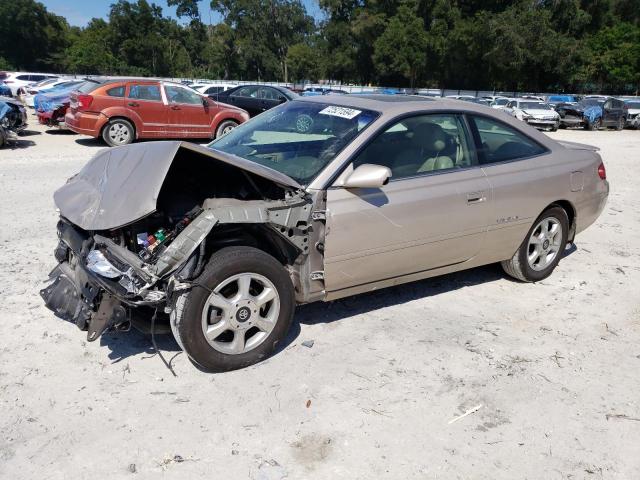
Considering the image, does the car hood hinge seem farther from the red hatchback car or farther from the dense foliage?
the dense foliage

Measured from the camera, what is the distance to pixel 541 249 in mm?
5242

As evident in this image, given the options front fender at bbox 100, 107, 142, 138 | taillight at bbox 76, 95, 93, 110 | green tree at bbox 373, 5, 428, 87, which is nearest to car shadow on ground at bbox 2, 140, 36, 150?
taillight at bbox 76, 95, 93, 110

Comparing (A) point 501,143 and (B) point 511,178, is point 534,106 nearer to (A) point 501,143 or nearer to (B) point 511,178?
(A) point 501,143

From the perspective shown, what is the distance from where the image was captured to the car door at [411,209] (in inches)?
151

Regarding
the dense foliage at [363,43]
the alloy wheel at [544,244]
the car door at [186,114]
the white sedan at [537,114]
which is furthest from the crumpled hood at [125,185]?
the dense foliage at [363,43]

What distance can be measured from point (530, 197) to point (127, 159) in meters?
3.25

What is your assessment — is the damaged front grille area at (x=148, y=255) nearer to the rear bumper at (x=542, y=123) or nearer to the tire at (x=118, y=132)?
the tire at (x=118, y=132)

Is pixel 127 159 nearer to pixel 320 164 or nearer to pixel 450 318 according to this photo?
pixel 320 164

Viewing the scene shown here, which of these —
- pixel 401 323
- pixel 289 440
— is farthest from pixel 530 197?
pixel 289 440

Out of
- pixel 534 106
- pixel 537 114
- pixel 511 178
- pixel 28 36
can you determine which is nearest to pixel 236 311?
pixel 511 178

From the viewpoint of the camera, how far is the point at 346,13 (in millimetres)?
67938

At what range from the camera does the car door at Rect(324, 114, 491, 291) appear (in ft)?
12.6

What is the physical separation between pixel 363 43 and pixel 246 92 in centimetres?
4590

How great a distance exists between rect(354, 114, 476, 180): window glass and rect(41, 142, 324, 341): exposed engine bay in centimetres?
74
